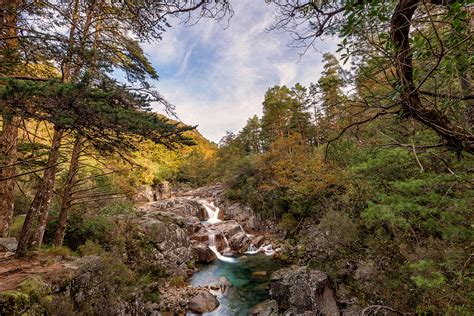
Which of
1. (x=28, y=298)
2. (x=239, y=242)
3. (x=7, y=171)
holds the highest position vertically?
(x=7, y=171)

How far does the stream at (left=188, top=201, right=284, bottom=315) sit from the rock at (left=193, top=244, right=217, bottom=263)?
36 centimetres

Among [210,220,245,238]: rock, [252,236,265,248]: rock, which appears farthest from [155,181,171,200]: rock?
[252,236,265,248]: rock

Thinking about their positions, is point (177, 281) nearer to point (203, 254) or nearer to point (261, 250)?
point (203, 254)

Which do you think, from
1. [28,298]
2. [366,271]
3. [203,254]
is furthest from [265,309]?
[28,298]

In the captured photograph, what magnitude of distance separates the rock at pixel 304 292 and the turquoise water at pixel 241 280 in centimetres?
121

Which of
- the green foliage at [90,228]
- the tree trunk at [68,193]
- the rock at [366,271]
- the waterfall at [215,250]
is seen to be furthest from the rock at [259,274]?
the tree trunk at [68,193]

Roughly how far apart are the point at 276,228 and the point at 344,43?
601 inches

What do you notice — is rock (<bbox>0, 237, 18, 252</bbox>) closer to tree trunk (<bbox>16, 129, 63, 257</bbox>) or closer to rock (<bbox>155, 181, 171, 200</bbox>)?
tree trunk (<bbox>16, 129, 63, 257</bbox>)

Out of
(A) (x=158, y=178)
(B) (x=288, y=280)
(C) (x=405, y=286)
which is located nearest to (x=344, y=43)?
(C) (x=405, y=286)

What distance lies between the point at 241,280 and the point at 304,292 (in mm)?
3729

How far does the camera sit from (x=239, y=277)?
1016 centimetres

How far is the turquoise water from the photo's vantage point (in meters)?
7.83

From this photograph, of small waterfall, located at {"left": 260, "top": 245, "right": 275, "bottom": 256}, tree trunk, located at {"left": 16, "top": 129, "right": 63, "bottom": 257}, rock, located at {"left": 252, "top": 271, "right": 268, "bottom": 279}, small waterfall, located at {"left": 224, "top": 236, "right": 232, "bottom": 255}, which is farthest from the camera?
small waterfall, located at {"left": 224, "top": 236, "right": 232, "bottom": 255}

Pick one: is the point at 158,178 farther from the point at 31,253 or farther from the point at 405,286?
the point at 405,286
